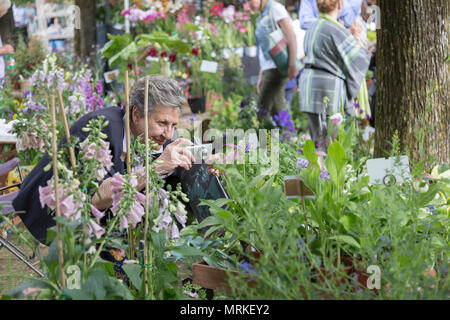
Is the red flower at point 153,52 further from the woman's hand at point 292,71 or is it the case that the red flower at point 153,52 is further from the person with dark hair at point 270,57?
the woman's hand at point 292,71

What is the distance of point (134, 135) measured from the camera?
96.5 inches

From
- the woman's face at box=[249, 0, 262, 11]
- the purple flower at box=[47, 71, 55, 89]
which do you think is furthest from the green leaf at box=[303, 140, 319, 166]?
the woman's face at box=[249, 0, 262, 11]

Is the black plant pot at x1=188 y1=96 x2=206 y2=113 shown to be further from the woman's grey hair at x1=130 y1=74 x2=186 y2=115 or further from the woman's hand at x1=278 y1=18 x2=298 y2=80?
the woman's grey hair at x1=130 y1=74 x2=186 y2=115

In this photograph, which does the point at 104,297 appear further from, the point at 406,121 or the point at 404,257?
the point at 406,121

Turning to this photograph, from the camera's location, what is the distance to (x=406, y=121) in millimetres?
2936

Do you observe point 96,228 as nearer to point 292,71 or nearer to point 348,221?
point 348,221

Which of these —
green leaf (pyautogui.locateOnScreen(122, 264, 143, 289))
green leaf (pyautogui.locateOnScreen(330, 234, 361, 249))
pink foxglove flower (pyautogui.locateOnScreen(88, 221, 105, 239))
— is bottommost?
green leaf (pyautogui.locateOnScreen(122, 264, 143, 289))

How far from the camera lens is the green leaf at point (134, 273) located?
5.10ft

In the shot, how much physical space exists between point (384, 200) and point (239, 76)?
18.0 feet

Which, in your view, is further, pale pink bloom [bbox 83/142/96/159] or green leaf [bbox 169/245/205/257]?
green leaf [bbox 169/245/205/257]

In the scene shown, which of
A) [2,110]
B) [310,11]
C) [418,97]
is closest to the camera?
[418,97]

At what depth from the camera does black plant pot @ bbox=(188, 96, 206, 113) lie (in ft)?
19.9

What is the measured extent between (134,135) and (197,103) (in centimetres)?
366

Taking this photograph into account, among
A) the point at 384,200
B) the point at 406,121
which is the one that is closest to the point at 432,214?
the point at 384,200
